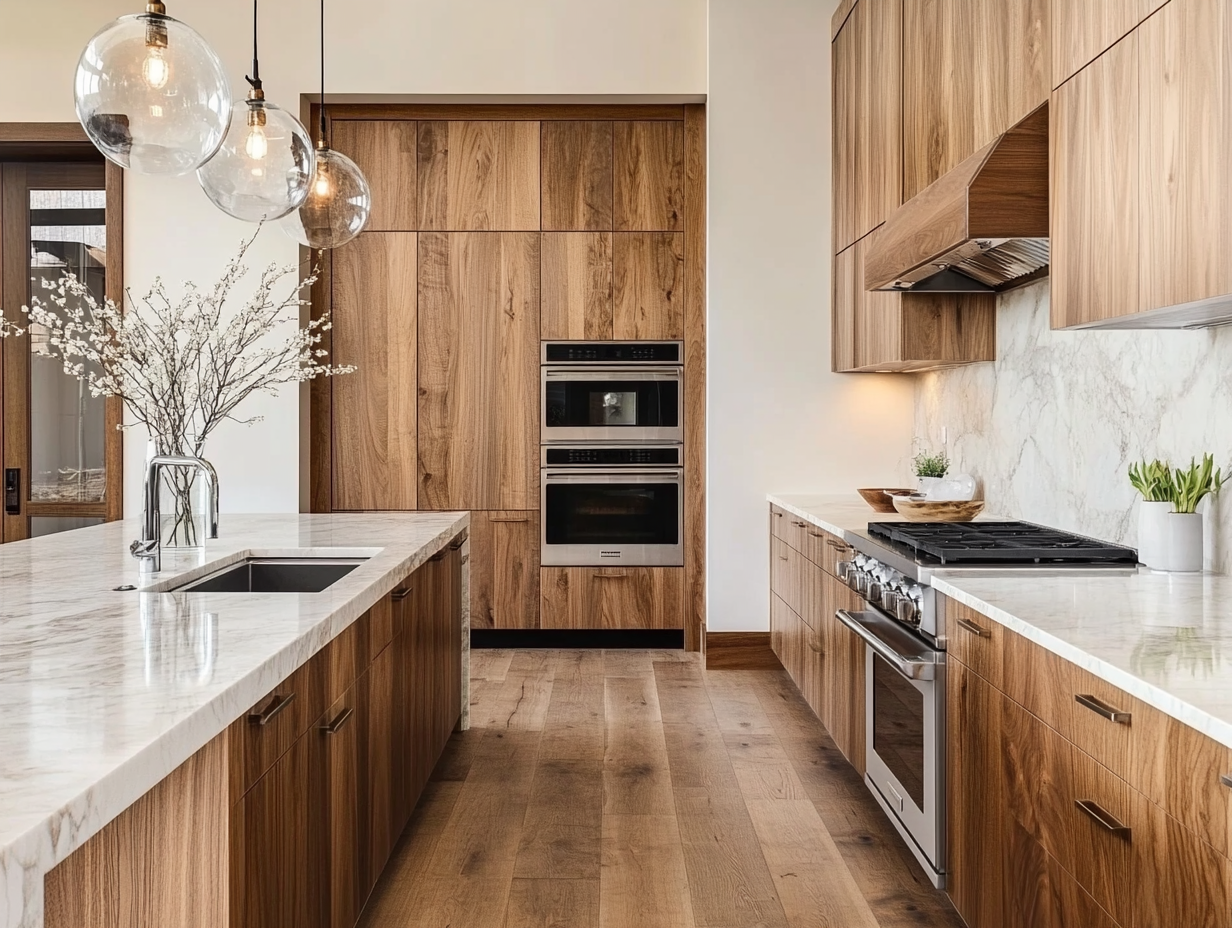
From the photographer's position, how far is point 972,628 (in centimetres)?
192

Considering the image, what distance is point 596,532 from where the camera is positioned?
190 inches

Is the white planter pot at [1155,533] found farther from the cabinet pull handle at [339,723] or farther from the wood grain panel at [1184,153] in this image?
the cabinet pull handle at [339,723]

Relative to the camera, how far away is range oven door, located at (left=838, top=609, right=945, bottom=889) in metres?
2.11

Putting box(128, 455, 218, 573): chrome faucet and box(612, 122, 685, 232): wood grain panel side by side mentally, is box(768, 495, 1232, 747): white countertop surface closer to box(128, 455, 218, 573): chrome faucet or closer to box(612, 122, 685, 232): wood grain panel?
box(128, 455, 218, 573): chrome faucet

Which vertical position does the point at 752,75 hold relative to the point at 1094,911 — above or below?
above

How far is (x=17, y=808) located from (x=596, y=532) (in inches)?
159

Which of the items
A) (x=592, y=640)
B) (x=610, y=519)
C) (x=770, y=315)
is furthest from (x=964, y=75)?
(x=592, y=640)

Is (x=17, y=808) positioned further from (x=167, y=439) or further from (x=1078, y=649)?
(x=167, y=439)

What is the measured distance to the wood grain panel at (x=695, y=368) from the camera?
15.6ft

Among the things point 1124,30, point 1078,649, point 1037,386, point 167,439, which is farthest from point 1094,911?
point 167,439

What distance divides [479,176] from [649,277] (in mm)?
1027

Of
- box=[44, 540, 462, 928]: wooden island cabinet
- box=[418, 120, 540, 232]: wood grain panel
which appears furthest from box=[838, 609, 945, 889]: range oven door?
box=[418, 120, 540, 232]: wood grain panel

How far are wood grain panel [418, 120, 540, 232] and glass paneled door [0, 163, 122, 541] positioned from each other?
1670 millimetres

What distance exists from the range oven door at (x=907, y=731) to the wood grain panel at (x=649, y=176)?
2710 mm
